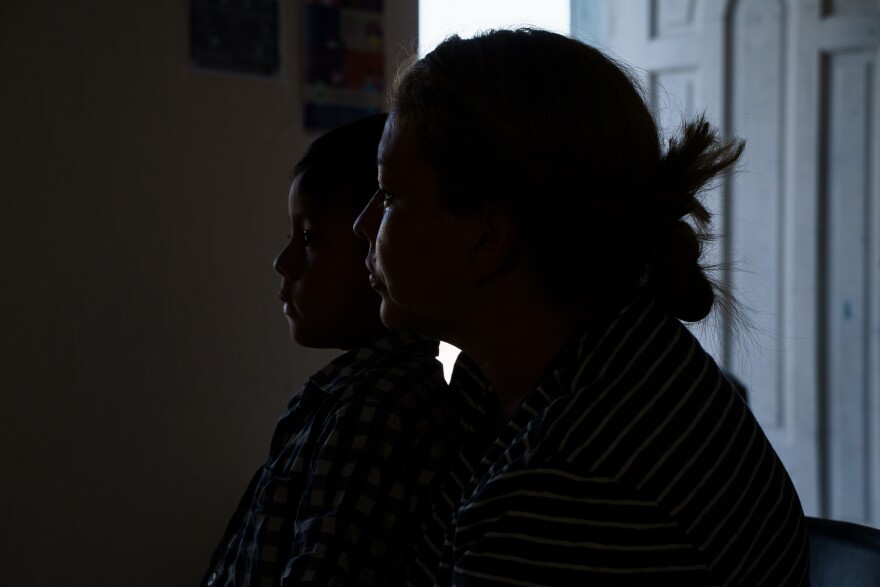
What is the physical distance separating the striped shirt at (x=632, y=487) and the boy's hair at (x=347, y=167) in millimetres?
512

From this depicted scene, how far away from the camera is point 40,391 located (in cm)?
150

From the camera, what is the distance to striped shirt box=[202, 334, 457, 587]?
846 millimetres

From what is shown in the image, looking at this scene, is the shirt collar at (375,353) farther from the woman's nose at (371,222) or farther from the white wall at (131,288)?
the white wall at (131,288)

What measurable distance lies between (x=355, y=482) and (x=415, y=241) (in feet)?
0.86

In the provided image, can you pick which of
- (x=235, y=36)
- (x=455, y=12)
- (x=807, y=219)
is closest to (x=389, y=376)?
(x=235, y=36)

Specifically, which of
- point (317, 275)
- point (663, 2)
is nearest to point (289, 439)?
point (317, 275)

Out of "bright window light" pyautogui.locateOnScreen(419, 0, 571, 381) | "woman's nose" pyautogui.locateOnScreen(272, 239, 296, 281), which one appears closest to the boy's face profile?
"woman's nose" pyautogui.locateOnScreen(272, 239, 296, 281)

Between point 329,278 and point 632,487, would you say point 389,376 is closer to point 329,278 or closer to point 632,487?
point 329,278

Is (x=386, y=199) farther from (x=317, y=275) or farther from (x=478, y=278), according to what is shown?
(x=317, y=275)

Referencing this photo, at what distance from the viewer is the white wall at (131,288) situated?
1483mm

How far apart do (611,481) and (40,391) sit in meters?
1.23

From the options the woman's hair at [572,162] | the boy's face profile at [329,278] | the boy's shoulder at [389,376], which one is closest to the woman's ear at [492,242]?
the woman's hair at [572,162]

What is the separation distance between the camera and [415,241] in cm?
79

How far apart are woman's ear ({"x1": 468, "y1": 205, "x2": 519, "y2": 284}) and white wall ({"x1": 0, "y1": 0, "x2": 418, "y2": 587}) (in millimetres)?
1033
